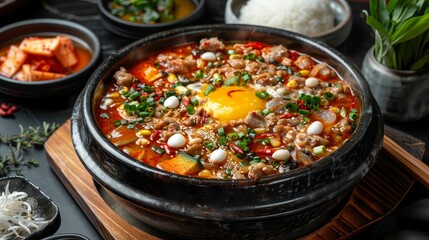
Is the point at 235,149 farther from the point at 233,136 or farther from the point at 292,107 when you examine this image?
the point at 292,107

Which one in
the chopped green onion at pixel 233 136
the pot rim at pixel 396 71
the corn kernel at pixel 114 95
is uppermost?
the chopped green onion at pixel 233 136

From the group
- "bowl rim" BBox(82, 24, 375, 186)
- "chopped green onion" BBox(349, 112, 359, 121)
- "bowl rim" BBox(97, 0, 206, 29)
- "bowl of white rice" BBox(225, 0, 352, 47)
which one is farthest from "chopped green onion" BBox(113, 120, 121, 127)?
"bowl of white rice" BBox(225, 0, 352, 47)

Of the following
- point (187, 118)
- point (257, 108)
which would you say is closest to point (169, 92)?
→ point (187, 118)

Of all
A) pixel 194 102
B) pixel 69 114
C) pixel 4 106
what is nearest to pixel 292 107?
pixel 194 102

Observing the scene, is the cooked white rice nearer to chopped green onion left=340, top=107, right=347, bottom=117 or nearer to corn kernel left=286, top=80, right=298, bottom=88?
corn kernel left=286, top=80, right=298, bottom=88

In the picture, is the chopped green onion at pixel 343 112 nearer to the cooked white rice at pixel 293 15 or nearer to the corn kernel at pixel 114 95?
the corn kernel at pixel 114 95

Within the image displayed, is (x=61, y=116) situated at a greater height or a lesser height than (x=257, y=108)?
lesser

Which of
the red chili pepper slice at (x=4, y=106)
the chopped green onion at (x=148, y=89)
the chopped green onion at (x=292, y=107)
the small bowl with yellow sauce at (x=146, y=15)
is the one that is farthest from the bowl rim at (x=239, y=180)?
the red chili pepper slice at (x=4, y=106)

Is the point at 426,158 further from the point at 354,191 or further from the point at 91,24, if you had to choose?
the point at 91,24
